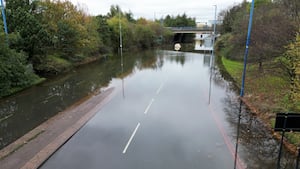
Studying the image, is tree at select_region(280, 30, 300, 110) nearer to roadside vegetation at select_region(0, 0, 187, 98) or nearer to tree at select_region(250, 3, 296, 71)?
tree at select_region(250, 3, 296, 71)

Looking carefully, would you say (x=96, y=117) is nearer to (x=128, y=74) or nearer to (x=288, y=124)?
(x=288, y=124)

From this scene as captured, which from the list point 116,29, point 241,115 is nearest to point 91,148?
point 241,115

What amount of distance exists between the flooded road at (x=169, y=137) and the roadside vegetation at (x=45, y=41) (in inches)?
393

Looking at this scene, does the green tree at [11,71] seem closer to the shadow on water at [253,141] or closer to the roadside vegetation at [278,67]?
the shadow on water at [253,141]

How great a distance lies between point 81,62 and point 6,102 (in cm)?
2159

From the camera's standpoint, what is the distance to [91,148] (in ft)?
33.8

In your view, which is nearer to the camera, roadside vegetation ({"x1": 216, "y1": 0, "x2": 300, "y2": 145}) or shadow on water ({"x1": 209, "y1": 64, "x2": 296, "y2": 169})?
shadow on water ({"x1": 209, "y1": 64, "x2": 296, "y2": 169})

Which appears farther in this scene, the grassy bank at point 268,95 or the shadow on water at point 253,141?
the grassy bank at point 268,95

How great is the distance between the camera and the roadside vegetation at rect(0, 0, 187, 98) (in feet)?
65.8

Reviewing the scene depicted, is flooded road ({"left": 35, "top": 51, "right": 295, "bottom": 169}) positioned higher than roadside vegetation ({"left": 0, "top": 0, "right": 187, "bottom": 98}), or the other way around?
roadside vegetation ({"left": 0, "top": 0, "right": 187, "bottom": 98})

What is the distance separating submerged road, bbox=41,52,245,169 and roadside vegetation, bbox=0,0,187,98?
10025 mm

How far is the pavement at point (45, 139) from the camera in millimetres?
9164

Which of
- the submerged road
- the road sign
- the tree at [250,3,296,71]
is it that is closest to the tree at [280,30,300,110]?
the tree at [250,3,296,71]

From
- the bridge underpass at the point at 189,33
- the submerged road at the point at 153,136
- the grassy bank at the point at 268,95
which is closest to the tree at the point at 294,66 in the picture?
the grassy bank at the point at 268,95
